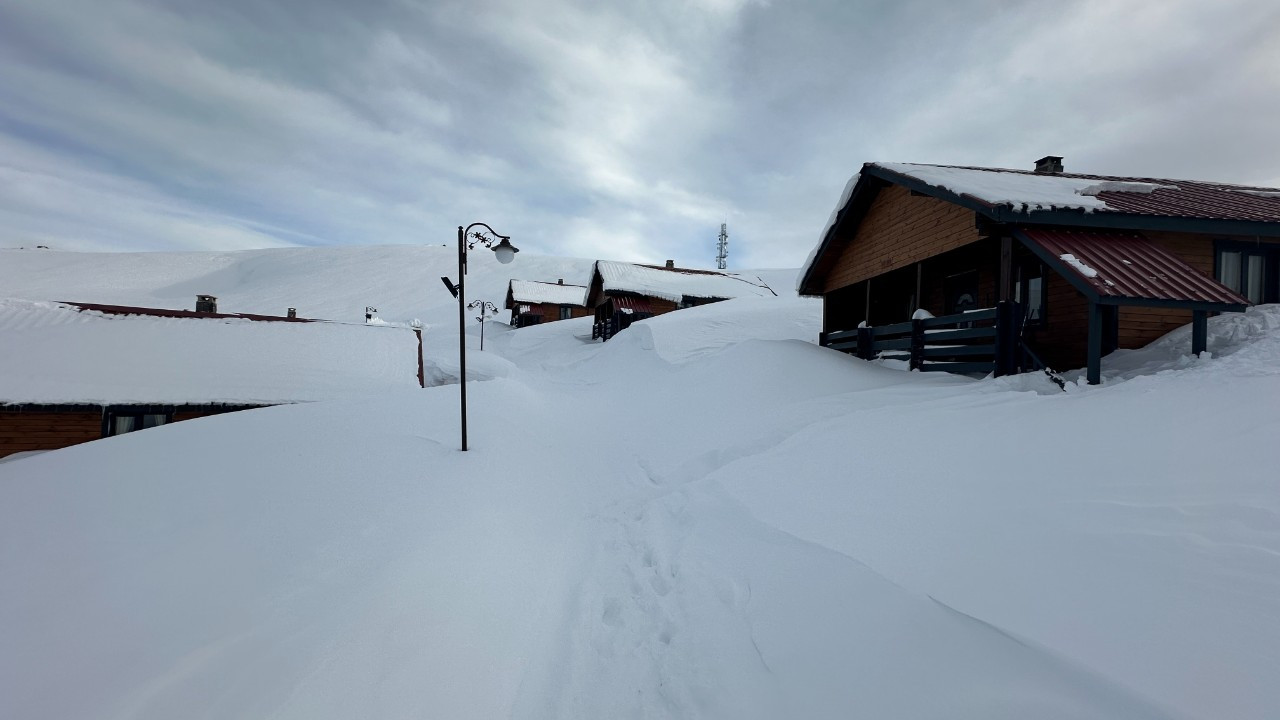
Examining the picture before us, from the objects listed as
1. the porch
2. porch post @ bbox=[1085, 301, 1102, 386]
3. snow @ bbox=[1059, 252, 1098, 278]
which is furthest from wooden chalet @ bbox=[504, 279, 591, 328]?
porch post @ bbox=[1085, 301, 1102, 386]

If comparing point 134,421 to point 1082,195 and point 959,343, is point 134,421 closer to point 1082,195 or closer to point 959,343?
point 959,343

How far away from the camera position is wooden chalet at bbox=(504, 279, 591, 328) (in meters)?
43.6

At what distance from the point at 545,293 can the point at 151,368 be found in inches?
1379

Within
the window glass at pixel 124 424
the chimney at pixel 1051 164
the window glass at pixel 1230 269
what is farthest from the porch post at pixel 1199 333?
the window glass at pixel 124 424

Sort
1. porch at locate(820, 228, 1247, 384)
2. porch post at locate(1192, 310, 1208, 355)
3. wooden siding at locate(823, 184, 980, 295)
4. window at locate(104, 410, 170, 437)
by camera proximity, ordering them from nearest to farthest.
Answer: porch at locate(820, 228, 1247, 384) → porch post at locate(1192, 310, 1208, 355) → wooden siding at locate(823, 184, 980, 295) → window at locate(104, 410, 170, 437)

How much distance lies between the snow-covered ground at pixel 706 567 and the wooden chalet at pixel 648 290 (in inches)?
804

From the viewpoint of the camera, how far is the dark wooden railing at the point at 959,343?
27.1 feet

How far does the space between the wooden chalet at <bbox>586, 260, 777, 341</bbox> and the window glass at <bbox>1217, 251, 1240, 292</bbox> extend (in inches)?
796

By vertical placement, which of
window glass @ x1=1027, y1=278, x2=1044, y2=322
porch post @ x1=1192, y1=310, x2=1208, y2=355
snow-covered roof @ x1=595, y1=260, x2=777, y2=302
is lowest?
porch post @ x1=1192, y1=310, x2=1208, y2=355

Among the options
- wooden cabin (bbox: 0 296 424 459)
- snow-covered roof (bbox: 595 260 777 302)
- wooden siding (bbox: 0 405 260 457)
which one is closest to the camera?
wooden siding (bbox: 0 405 260 457)

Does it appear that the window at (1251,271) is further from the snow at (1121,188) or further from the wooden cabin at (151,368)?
the wooden cabin at (151,368)

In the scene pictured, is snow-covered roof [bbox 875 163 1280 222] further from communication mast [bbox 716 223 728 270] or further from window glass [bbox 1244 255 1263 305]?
communication mast [bbox 716 223 728 270]

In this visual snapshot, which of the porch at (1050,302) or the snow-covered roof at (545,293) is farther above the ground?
the snow-covered roof at (545,293)

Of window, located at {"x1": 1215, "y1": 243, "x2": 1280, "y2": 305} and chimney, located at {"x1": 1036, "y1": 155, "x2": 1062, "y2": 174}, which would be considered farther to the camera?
chimney, located at {"x1": 1036, "y1": 155, "x2": 1062, "y2": 174}
